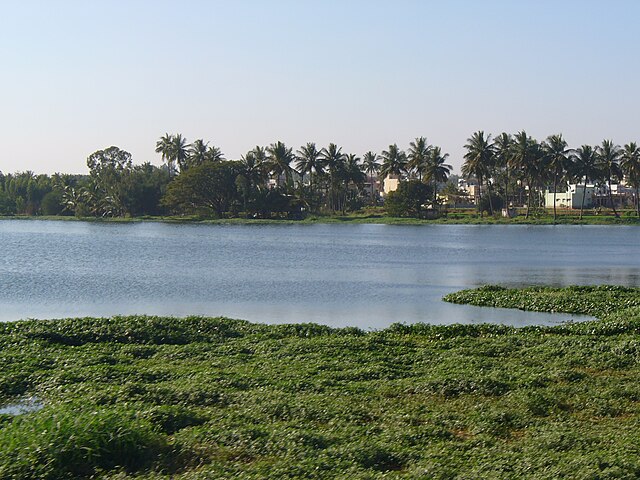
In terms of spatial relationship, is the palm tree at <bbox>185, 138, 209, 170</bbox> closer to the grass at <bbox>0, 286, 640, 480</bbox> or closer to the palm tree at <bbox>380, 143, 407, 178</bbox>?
the palm tree at <bbox>380, 143, 407, 178</bbox>

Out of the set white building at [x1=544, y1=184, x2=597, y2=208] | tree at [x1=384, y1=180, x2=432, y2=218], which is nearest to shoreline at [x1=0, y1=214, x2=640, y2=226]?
tree at [x1=384, y1=180, x2=432, y2=218]

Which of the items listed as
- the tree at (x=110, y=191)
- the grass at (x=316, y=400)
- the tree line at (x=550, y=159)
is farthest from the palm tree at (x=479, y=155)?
the grass at (x=316, y=400)

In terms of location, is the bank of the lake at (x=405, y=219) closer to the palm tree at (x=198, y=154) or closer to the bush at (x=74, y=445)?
the palm tree at (x=198, y=154)

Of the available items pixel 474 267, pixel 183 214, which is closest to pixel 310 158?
pixel 183 214

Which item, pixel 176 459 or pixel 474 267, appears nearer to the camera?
pixel 176 459

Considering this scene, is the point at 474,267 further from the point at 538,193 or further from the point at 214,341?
the point at 538,193

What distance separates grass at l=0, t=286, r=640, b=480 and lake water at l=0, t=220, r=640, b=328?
763 cm

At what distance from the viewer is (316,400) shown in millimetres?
14297

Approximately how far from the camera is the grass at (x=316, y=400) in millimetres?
10562

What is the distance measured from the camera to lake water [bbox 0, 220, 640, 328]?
103 feet

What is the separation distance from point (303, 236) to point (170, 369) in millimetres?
74634

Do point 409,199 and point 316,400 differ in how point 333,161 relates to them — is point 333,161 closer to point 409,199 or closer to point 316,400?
point 409,199

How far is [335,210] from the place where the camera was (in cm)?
14475

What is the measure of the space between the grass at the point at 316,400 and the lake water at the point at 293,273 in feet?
25.0
